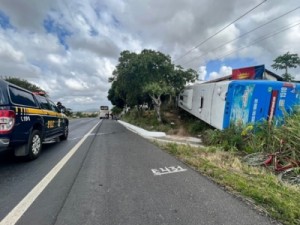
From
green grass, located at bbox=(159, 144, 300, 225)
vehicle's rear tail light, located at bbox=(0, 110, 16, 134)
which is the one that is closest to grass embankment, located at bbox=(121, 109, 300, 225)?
green grass, located at bbox=(159, 144, 300, 225)

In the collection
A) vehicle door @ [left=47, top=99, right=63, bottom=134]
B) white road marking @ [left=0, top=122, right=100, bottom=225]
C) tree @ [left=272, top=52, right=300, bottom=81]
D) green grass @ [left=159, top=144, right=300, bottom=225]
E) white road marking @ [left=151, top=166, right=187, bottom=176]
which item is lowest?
white road marking @ [left=0, top=122, right=100, bottom=225]

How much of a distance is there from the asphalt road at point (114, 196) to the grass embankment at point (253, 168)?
0.33 metres

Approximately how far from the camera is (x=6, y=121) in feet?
20.2

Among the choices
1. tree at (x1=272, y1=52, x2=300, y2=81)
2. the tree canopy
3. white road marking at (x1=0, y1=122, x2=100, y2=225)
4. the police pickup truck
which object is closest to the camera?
white road marking at (x1=0, y1=122, x2=100, y2=225)

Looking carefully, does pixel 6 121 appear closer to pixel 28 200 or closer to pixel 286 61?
pixel 28 200

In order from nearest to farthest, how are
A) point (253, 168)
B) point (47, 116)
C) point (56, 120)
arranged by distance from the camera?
point (253, 168), point (47, 116), point (56, 120)

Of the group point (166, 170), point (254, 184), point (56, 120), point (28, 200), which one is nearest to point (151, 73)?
point (56, 120)

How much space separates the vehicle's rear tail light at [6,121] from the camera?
6.09 m

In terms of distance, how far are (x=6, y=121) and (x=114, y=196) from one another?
11.5ft

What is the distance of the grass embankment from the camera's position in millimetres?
4092

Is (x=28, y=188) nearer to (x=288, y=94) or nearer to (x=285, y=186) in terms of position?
(x=285, y=186)

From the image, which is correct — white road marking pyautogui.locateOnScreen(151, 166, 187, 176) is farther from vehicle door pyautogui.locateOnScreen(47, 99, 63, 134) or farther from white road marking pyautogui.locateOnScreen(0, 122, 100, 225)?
vehicle door pyautogui.locateOnScreen(47, 99, 63, 134)

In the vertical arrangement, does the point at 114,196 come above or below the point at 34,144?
below

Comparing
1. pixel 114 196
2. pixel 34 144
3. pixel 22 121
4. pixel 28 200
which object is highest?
pixel 22 121
